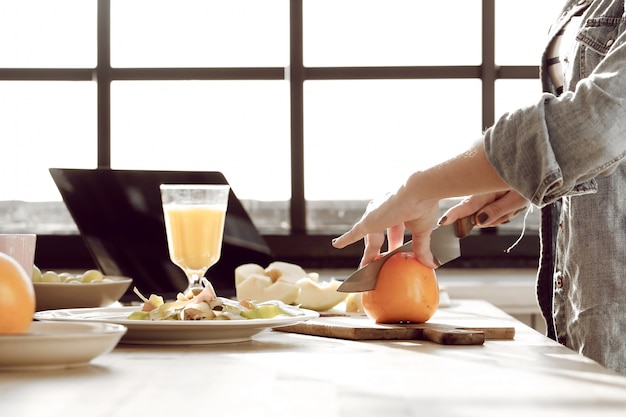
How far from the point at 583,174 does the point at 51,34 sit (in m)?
2.70

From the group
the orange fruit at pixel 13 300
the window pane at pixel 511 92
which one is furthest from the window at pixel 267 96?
the orange fruit at pixel 13 300

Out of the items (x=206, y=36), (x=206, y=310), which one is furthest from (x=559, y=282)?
(x=206, y=36)

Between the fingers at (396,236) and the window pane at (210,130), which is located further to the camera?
the window pane at (210,130)

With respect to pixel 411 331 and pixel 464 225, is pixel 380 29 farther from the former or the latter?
pixel 411 331

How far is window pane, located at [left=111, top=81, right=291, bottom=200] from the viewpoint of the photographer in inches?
131

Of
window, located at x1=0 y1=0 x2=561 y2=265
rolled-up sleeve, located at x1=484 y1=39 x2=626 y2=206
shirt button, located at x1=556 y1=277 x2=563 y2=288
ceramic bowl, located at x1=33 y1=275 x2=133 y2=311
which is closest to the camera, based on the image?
rolled-up sleeve, located at x1=484 y1=39 x2=626 y2=206

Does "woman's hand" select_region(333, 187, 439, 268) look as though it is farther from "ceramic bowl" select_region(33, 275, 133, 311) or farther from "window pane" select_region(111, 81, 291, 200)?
"window pane" select_region(111, 81, 291, 200)

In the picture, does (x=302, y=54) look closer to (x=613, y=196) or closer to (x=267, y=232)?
(x=267, y=232)

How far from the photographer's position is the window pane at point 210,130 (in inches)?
131

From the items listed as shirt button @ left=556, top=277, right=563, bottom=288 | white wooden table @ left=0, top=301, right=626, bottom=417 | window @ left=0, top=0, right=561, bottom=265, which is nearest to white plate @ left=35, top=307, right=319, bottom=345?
white wooden table @ left=0, top=301, right=626, bottom=417

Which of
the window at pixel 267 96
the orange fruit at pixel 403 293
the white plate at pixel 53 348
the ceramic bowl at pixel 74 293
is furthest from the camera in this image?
the window at pixel 267 96

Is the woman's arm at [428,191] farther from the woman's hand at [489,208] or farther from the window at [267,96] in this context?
the window at [267,96]

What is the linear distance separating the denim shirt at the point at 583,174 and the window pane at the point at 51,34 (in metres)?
2.08

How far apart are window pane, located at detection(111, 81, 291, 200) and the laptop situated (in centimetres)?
95
